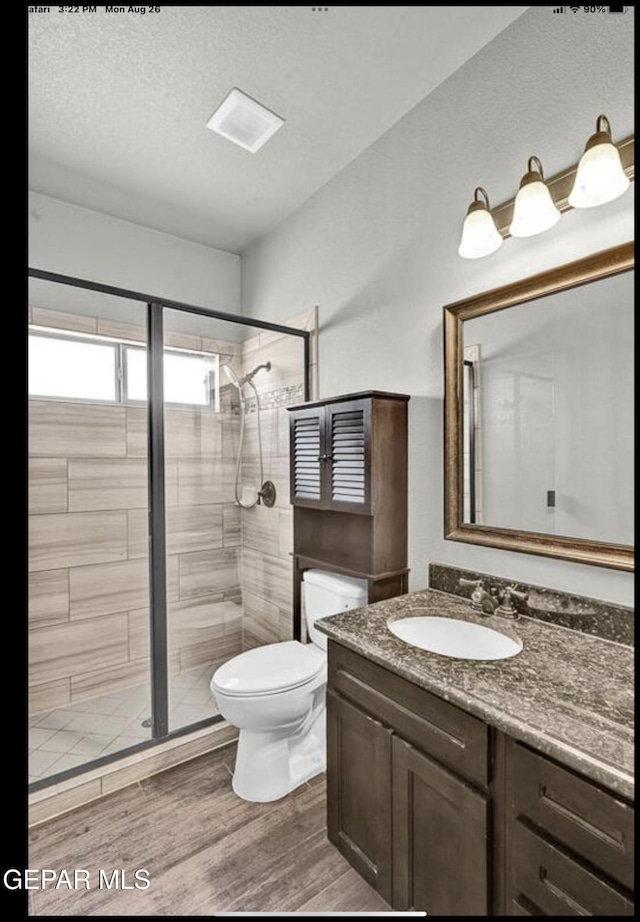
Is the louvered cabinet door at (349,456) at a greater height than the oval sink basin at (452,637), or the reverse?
the louvered cabinet door at (349,456)

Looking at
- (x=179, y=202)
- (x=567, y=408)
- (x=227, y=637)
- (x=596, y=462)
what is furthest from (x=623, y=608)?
(x=179, y=202)

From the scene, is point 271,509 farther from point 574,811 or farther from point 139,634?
point 574,811

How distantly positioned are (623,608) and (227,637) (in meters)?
1.89

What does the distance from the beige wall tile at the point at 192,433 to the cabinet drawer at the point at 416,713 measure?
1217 millimetres

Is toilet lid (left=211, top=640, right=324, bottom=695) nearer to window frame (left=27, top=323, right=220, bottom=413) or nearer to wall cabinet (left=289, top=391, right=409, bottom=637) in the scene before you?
wall cabinet (left=289, top=391, right=409, bottom=637)

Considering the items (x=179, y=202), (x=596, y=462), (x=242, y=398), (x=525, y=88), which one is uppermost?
(x=179, y=202)

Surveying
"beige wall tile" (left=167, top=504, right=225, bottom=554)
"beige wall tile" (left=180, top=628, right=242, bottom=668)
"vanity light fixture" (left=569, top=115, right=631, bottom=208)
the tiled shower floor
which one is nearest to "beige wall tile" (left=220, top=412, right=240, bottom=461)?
"beige wall tile" (left=167, top=504, right=225, bottom=554)

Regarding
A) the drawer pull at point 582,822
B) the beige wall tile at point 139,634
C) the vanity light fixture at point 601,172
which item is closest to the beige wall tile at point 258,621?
the beige wall tile at point 139,634

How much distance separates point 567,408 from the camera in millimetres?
1354

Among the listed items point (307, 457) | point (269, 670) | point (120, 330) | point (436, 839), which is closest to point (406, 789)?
point (436, 839)

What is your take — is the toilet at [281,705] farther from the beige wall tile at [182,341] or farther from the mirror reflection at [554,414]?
the beige wall tile at [182,341]

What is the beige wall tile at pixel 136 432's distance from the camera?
226 cm

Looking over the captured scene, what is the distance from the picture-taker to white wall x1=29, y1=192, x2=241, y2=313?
7.64 feet

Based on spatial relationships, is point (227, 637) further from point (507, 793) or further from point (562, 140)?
point (562, 140)
